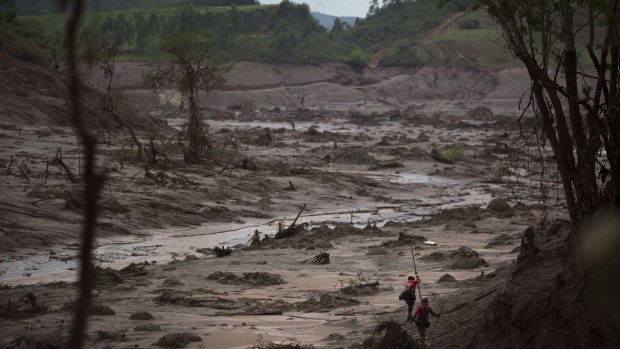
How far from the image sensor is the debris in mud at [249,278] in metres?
12.5

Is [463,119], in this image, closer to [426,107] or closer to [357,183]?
[426,107]

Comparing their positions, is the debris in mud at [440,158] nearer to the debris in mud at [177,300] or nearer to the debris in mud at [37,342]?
the debris in mud at [177,300]

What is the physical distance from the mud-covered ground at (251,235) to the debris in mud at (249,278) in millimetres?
29

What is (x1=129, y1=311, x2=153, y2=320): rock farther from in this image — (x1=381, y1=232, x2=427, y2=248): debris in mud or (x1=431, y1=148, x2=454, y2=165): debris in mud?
(x1=431, y1=148, x2=454, y2=165): debris in mud

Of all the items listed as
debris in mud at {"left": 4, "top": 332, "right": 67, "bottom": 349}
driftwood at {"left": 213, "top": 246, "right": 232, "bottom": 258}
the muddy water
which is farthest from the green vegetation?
debris in mud at {"left": 4, "top": 332, "right": 67, "bottom": 349}

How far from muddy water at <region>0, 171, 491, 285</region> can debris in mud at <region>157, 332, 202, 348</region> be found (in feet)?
17.3

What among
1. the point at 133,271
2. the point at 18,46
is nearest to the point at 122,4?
the point at 18,46

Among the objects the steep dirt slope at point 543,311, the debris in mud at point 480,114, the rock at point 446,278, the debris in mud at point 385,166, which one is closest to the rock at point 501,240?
the rock at point 446,278

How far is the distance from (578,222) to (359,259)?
8666 mm

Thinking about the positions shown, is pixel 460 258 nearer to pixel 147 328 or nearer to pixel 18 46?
pixel 147 328

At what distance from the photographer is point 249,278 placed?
12.7m

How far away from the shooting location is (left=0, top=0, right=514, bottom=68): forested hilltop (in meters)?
79.9

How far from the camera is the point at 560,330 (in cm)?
617

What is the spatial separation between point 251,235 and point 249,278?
6.16 meters
